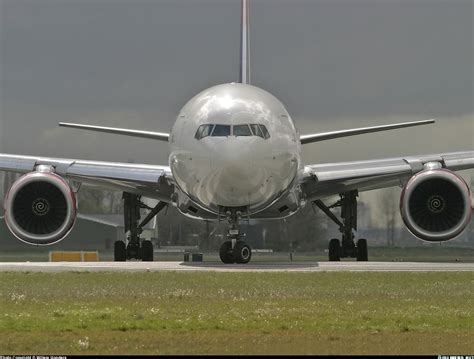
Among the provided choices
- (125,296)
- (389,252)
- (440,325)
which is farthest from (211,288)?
(389,252)

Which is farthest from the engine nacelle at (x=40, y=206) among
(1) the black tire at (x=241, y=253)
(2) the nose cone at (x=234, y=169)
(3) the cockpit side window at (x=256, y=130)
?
(3) the cockpit side window at (x=256, y=130)

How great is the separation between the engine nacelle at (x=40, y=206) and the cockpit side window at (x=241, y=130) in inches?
225

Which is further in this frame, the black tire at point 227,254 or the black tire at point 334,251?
the black tire at point 334,251

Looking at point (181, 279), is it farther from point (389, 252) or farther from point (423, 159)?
point (389, 252)

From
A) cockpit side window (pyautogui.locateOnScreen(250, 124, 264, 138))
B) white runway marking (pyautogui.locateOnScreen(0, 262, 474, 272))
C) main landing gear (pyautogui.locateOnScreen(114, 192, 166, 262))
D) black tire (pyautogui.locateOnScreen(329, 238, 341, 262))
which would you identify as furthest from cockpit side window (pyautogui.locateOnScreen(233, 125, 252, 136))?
black tire (pyautogui.locateOnScreen(329, 238, 341, 262))

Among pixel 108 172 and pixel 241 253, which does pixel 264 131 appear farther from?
pixel 108 172

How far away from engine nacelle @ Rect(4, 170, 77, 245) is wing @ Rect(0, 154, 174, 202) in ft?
4.62

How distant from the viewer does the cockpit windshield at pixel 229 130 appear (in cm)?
2613

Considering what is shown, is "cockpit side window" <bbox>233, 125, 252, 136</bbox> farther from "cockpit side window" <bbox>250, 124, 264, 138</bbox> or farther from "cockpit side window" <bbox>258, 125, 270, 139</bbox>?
"cockpit side window" <bbox>258, 125, 270, 139</bbox>

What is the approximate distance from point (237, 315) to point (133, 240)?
64.6 ft

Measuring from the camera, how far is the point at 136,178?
1235 inches

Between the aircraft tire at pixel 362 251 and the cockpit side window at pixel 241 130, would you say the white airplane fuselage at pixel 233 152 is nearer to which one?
the cockpit side window at pixel 241 130

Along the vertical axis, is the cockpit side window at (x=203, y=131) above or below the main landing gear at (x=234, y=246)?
above

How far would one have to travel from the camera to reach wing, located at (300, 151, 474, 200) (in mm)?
30281
